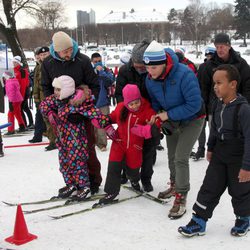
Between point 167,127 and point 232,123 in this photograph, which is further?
point 167,127

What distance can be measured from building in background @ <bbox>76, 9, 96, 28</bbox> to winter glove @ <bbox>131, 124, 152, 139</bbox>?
105m

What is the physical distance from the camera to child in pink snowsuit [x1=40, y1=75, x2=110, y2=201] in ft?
13.9

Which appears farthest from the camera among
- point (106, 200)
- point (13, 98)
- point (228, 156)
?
point (13, 98)

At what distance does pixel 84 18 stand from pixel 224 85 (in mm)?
117432

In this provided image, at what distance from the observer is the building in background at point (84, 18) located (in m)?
109

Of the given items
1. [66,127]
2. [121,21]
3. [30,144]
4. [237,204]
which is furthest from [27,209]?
[121,21]

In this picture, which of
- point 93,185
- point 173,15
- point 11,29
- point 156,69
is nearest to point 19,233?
point 93,185

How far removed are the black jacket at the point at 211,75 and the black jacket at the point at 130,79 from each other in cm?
109

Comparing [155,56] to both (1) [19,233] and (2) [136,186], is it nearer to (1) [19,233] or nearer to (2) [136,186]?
(2) [136,186]

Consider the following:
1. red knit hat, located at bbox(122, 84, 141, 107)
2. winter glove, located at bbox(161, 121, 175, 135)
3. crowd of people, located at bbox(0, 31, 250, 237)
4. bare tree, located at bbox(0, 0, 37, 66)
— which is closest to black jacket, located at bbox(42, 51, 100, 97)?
crowd of people, located at bbox(0, 31, 250, 237)

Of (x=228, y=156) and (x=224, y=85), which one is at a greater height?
(x=224, y=85)

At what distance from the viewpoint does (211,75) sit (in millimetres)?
5289

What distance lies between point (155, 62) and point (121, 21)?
124966 mm

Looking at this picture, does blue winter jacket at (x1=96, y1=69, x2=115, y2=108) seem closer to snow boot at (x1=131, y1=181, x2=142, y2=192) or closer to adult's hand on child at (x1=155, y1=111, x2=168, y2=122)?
snow boot at (x1=131, y1=181, x2=142, y2=192)
